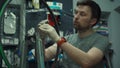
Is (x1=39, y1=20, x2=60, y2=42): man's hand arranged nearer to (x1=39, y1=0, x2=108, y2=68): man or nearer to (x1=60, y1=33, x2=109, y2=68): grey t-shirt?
(x1=39, y1=0, x2=108, y2=68): man

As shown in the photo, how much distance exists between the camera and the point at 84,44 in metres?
1.37

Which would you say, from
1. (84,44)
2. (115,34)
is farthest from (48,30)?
(115,34)

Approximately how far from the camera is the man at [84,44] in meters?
1.22

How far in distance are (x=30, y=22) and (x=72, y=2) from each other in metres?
0.78

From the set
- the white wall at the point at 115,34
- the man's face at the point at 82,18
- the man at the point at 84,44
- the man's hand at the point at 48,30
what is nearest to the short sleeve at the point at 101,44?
the man at the point at 84,44

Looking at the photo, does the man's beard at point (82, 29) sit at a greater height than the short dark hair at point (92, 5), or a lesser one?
lesser

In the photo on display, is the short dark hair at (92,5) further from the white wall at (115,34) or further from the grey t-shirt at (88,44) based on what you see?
the white wall at (115,34)

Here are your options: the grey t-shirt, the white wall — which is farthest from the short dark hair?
the white wall

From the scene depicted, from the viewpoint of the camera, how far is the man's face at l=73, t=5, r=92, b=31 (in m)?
1.41

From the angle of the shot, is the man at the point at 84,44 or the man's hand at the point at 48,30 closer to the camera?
the man's hand at the point at 48,30

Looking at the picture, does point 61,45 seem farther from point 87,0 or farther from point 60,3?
point 60,3

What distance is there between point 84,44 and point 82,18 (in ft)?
0.46

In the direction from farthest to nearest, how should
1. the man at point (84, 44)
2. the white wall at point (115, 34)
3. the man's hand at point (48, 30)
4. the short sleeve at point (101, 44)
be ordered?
the white wall at point (115, 34) → the short sleeve at point (101, 44) → the man at point (84, 44) → the man's hand at point (48, 30)

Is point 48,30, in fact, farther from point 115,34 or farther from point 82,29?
point 115,34
